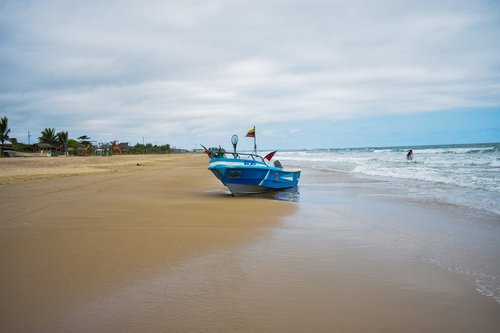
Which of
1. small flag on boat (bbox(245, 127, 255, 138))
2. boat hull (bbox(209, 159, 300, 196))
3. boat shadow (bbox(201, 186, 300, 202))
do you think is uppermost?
small flag on boat (bbox(245, 127, 255, 138))

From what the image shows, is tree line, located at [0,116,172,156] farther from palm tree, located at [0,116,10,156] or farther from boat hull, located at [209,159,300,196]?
boat hull, located at [209,159,300,196]

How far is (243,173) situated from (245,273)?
28.2ft

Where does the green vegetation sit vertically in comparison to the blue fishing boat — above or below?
above

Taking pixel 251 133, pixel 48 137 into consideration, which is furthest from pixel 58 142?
pixel 251 133

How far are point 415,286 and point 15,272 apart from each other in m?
5.00

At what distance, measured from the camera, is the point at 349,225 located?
23.5 ft

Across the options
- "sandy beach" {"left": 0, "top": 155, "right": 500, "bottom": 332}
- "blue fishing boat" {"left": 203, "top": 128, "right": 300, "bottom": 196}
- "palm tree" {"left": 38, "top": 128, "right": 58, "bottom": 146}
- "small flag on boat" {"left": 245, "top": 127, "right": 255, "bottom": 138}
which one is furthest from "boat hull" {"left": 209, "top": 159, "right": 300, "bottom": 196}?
"palm tree" {"left": 38, "top": 128, "right": 58, "bottom": 146}

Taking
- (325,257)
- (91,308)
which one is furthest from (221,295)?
(325,257)

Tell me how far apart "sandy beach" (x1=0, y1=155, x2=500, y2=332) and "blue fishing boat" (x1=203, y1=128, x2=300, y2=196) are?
4505 millimetres

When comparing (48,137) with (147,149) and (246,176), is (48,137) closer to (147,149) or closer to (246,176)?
(147,149)

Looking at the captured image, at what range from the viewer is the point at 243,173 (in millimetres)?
12742

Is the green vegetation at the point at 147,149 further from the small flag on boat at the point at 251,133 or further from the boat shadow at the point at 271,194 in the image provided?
the boat shadow at the point at 271,194

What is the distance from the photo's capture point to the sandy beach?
120 inches

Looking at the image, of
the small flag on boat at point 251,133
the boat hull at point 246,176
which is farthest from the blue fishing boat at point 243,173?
the small flag on boat at point 251,133
